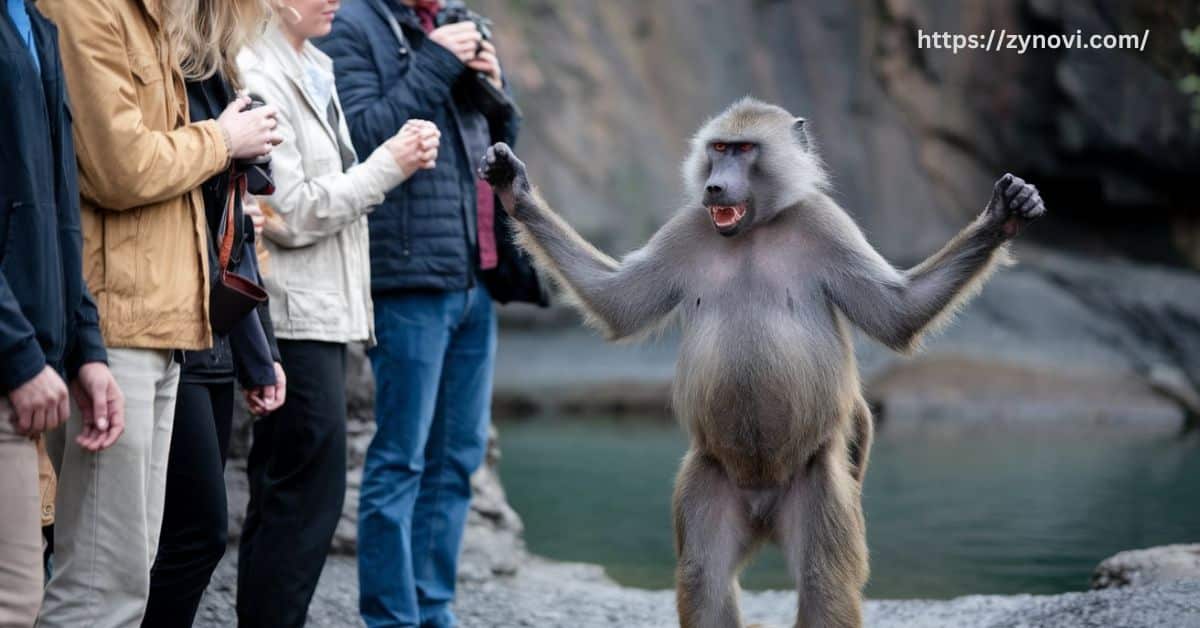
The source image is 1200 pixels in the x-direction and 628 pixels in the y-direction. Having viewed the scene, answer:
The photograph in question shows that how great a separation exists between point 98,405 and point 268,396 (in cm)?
74

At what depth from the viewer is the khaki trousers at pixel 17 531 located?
2369mm

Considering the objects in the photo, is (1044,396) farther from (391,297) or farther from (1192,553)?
(391,297)

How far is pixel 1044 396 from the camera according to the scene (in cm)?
1369

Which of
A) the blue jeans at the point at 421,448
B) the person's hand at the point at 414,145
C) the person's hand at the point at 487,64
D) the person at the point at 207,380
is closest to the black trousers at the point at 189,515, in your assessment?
the person at the point at 207,380

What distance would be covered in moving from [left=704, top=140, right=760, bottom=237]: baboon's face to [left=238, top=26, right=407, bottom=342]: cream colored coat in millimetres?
809

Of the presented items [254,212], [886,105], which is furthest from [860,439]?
[886,105]

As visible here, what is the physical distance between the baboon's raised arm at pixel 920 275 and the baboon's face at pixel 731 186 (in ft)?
0.77

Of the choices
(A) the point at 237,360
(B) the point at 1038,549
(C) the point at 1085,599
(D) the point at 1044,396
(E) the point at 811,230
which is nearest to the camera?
(A) the point at 237,360

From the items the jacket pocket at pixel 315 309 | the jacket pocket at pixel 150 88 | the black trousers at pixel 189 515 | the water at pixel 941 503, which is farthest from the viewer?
the water at pixel 941 503

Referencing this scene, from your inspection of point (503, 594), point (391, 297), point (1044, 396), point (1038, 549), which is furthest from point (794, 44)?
point (391, 297)

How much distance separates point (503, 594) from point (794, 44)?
39.2 feet

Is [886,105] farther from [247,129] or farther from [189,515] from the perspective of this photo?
[189,515]

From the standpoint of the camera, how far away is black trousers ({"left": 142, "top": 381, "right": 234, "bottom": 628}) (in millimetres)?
2965

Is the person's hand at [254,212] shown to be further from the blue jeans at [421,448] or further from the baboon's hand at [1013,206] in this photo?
the baboon's hand at [1013,206]
